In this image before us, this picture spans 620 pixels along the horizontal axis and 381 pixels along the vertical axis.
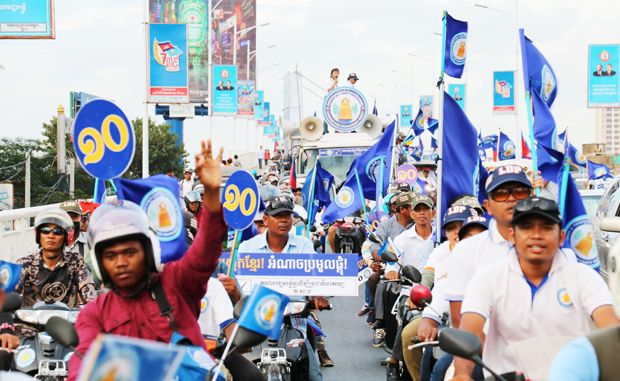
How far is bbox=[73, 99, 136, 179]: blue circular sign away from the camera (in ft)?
15.3

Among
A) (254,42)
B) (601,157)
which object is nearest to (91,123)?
(601,157)

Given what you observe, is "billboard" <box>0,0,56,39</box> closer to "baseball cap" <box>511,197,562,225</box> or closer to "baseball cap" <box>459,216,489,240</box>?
"baseball cap" <box>459,216,489,240</box>

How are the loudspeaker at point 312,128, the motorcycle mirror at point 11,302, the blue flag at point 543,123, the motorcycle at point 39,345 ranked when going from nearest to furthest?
the motorcycle mirror at point 11,302, the motorcycle at point 39,345, the blue flag at point 543,123, the loudspeaker at point 312,128

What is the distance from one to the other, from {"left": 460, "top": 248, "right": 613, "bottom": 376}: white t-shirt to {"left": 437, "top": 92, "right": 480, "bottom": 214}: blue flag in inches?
143

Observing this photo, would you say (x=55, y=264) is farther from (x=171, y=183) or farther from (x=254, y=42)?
(x=254, y=42)

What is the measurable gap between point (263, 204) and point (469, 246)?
3.88 m

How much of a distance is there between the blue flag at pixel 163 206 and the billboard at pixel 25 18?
1371 centimetres

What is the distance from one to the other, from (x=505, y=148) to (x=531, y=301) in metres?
27.2

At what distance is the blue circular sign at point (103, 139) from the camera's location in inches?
184

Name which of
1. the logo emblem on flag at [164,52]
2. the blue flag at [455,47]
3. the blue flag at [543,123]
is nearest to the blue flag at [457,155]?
the blue flag at [455,47]

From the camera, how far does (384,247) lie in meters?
9.66

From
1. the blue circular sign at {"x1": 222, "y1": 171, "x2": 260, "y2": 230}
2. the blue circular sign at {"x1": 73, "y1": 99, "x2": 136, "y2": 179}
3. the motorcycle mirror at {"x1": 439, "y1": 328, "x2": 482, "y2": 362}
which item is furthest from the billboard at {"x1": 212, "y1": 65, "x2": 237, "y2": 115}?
the motorcycle mirror at {"x1": 439, "y1": 328, "x2": 482, "y2": 362}

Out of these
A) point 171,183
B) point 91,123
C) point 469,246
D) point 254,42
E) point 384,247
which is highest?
point 254,42

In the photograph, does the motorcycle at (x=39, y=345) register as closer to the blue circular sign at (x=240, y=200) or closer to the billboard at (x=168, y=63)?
the blue circular sign at (x=240, y=200)
